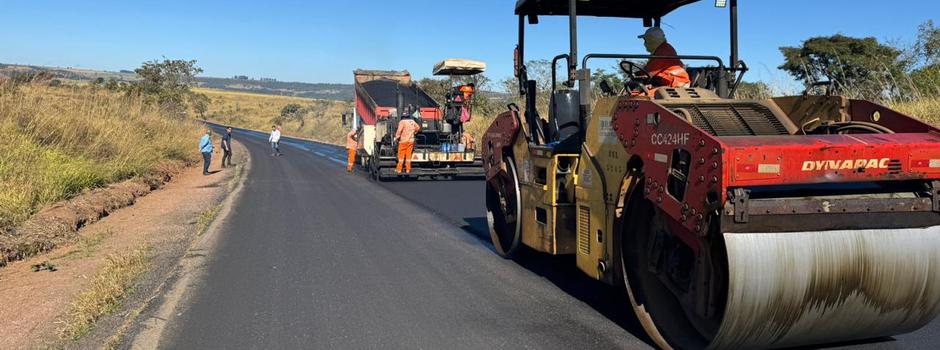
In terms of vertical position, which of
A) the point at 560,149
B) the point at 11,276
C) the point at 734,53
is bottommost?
the point at 11,276

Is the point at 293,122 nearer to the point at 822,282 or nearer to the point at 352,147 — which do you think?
the point at 352,147

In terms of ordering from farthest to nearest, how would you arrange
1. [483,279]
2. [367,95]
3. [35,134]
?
1. [367,95]
2. [35,134]
3. [483,279]

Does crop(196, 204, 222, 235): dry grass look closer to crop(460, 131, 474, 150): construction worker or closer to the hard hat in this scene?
the hard hat

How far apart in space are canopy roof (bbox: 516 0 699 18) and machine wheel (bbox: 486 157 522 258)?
141 centimetres

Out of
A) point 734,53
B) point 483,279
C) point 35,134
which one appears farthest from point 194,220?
point 734,53

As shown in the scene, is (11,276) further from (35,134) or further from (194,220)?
(35,134)

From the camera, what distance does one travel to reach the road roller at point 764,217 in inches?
135

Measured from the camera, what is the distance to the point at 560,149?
5.53 m

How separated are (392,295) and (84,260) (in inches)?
160

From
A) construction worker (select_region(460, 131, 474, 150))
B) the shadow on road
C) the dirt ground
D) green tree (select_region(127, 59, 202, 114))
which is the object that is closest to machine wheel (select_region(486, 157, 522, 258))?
the shadow on road

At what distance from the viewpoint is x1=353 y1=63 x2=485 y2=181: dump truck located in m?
17.5

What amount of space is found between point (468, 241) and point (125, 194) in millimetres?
8012

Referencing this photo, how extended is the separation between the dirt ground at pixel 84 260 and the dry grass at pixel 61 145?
92cm

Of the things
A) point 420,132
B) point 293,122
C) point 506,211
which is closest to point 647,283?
point 506,211
